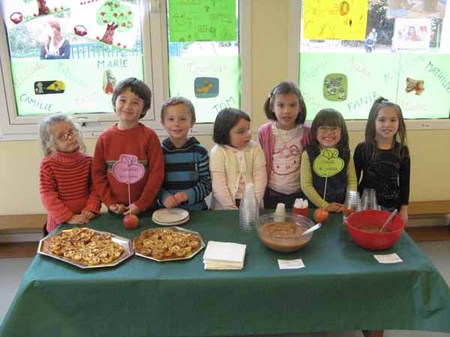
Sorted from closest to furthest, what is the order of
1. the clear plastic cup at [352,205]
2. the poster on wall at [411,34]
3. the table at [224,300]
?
the table at [224,300], the clear plastic cup at [352,205], the poster on wall at [411,34]

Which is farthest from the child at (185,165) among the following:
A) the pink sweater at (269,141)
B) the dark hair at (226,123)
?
the pink sweater at (269,141)

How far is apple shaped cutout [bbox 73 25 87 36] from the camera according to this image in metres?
2.93

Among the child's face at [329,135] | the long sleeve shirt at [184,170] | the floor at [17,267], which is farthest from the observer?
the floor at [17,267]

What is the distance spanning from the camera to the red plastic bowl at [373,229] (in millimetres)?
1577

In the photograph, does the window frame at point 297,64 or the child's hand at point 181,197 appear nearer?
the child's hand at point 181,197

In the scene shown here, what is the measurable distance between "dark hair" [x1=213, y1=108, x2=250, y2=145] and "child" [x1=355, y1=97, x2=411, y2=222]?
27.0 inches

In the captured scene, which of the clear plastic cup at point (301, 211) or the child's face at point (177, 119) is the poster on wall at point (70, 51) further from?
the clear plastic cup at point (301, 211)

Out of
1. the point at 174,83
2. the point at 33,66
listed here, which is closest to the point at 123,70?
the point at 174,83

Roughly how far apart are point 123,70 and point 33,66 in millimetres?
646

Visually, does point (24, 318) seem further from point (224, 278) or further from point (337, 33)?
point (337, 33)

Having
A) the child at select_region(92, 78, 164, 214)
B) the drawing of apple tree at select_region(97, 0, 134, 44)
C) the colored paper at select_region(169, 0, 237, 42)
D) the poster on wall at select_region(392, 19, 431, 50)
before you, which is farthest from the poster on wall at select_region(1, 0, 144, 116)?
the poster on wall at select_region(392, 19, 431, 50)

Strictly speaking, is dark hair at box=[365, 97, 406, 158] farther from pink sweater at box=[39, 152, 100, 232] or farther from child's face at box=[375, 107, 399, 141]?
pink sweater at box=[39, 152, 100, 232]

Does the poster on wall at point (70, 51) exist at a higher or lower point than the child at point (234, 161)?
higher

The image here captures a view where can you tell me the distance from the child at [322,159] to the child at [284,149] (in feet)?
0.41
